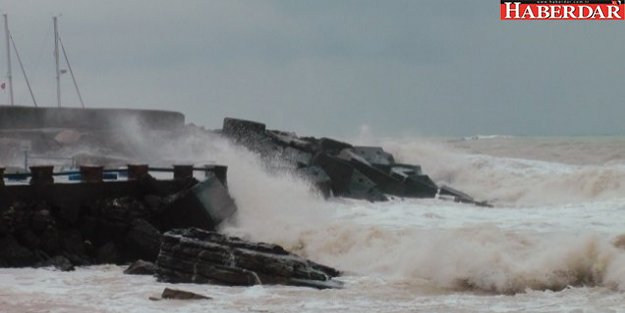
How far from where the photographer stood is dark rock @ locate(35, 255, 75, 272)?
14.0 meters

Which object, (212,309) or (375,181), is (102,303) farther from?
(375,181)

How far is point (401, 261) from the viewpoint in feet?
45.5

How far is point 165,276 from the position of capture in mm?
12781

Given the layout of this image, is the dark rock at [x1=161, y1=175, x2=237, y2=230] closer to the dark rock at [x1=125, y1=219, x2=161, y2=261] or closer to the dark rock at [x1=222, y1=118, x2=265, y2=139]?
the dark rock at [x1=125, y1=219, x2=161, y2=261]

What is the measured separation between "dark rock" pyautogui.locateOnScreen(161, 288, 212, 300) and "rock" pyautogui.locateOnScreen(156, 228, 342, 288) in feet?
3.63

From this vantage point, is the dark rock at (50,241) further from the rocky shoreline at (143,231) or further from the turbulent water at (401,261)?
the turbulent water at (401,261)

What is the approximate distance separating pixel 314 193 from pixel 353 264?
810cm

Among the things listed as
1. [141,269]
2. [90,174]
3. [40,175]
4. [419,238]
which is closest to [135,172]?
[90,174]

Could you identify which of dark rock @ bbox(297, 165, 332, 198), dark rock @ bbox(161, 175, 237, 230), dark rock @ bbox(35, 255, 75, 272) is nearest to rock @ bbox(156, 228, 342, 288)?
dark rock @ bbox(35, 255, 75, 272)

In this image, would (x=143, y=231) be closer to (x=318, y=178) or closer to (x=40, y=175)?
(x=40, y=175)

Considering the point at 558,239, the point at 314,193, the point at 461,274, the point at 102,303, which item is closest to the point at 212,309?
the point at 102,303

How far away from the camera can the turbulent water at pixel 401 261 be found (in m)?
10.9

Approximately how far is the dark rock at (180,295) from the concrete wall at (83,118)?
59.6 feet

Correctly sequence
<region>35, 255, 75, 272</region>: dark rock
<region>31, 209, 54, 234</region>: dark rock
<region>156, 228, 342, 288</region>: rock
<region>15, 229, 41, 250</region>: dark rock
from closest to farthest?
<region>156, 228, 342, 288</region>: rock
<region>35, 255, 75, 272</region>: dark rock
<region>15, 229, 41, 250</region>: dark rock
<region>31, 209, 54, 234</region>: dark rock
